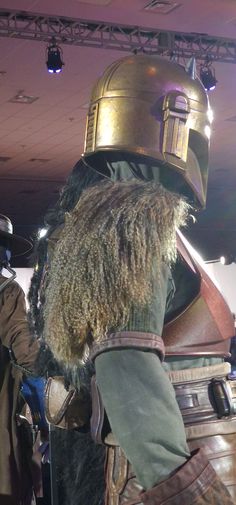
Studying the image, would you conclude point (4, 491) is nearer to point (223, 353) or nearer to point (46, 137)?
point (223, 353)

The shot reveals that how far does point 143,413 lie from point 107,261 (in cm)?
31

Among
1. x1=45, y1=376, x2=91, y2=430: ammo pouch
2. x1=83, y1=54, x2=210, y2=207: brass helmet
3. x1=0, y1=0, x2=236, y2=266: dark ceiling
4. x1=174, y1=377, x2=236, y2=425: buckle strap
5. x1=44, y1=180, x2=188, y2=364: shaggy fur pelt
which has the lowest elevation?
x1=45, y1=376, x2=91, y2=430: ammo pouch

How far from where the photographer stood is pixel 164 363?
1.73 m

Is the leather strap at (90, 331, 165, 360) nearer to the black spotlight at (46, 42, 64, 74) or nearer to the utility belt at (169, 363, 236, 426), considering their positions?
the utility belt at (169, 363, 236, 426)

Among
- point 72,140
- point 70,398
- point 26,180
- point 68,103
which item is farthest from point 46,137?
point 70,398

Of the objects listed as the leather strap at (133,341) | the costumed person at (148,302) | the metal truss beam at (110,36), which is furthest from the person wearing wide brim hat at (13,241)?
the metal truss beam at (110,36)

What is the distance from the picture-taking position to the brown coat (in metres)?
3.92

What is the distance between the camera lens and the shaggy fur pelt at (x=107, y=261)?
1.61 metres

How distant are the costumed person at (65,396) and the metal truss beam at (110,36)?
7996 millimetres

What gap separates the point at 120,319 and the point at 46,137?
1357 centimetres

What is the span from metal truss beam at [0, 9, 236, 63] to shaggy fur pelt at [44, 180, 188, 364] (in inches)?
332

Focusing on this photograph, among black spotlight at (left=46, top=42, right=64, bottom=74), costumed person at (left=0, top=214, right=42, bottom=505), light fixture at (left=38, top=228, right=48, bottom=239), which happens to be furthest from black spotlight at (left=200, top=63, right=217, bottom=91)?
light fixture at (left=38, top=228, right=48, bottom=239)

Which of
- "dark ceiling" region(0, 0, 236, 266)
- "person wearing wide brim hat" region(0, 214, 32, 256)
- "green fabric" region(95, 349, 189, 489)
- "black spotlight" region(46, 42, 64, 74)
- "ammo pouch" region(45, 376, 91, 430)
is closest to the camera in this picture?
"green fabric" region(95, 349, 189, 489)

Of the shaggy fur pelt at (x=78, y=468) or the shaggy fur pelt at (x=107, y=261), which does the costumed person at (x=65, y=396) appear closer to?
the shaggy fur pelt at (x=78, y=468)
